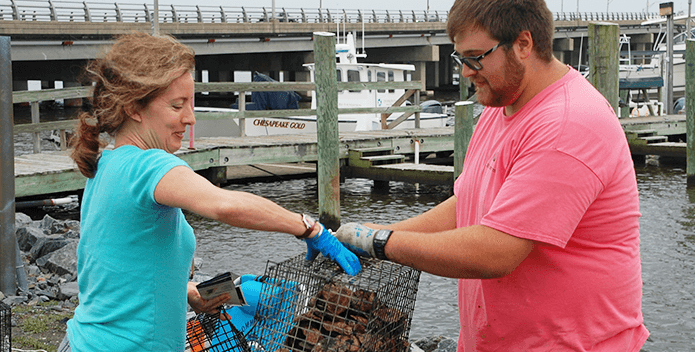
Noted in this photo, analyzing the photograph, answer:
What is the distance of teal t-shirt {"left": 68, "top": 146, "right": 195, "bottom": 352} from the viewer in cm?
203

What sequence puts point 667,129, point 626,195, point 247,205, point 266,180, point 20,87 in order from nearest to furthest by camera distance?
point 247,205
point 626,195
point 266,180
point 667,129
point 20,87

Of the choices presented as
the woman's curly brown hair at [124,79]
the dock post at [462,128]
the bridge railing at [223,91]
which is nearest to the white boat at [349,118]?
the bridge railing at [223,91]

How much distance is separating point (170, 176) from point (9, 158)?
430 cm

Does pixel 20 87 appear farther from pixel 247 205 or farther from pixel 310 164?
pixel 247 205

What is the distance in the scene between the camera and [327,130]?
35.7ft

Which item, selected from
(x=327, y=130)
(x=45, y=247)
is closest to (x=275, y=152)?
(x=327, y=130)

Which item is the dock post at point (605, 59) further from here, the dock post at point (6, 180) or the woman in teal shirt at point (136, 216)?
the woman in teal shirt at point (136, 216)

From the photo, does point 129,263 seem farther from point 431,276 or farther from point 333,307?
point 431,276

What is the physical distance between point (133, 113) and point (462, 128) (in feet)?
32.5

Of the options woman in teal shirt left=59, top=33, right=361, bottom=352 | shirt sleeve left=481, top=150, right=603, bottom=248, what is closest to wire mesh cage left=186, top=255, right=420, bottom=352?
woman in teal shirt left=59, top=33, right=361, bottom=352

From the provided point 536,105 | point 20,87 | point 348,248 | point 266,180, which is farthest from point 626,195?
point 20,87

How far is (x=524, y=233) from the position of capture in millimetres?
1921

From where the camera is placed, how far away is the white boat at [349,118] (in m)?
18.7

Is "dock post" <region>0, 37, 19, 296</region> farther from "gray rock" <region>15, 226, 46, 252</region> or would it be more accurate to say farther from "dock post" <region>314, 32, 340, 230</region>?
"dock post" <region>314, 32, 340, 230</region>
